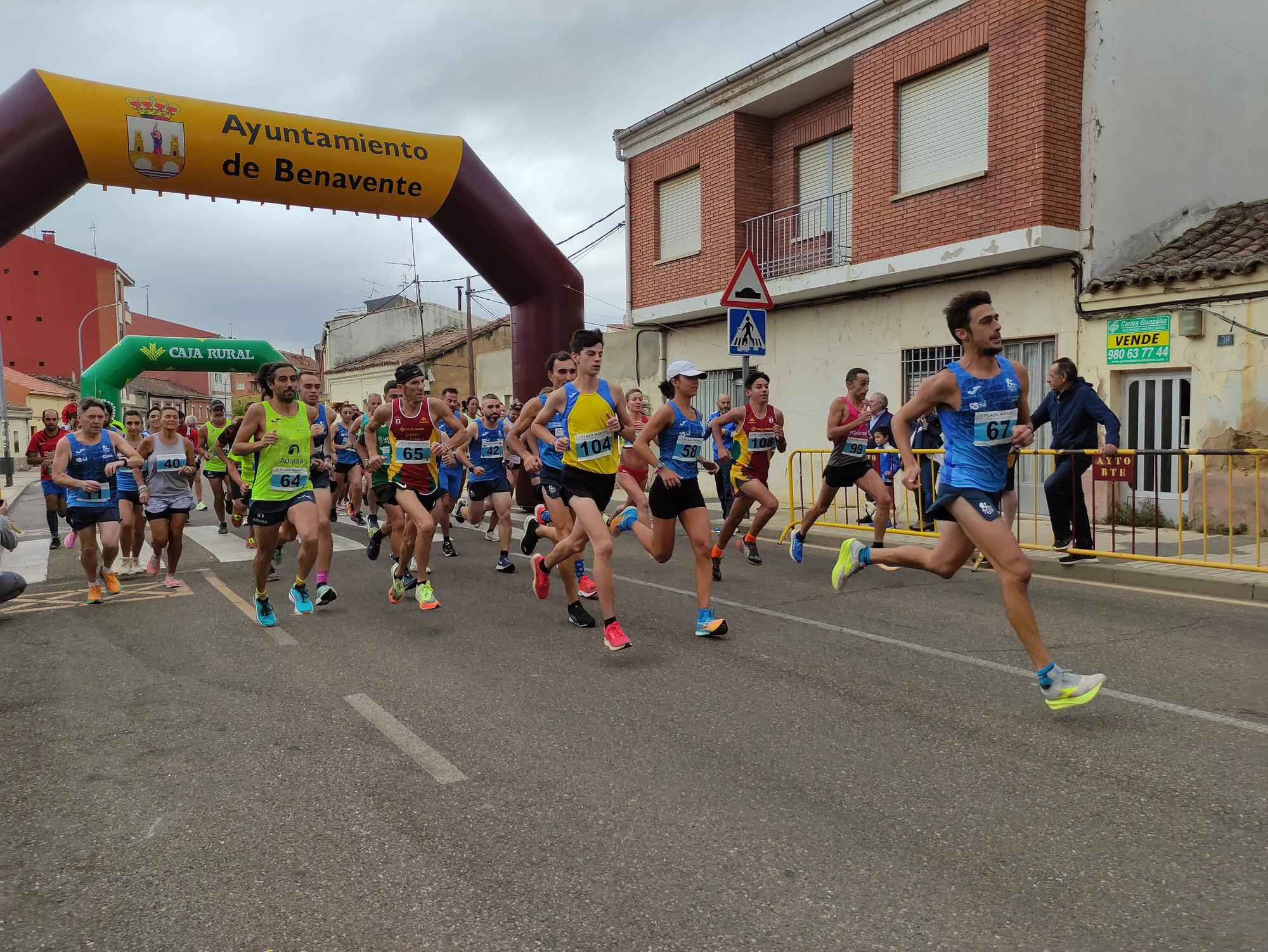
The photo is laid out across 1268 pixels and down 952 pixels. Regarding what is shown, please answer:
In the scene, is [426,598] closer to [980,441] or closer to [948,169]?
[980,441]

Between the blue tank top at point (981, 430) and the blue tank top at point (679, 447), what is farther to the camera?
the blue tank top at point (679, 447)

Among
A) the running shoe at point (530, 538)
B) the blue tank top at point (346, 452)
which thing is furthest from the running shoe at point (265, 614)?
the blue tank top at point (346, 452)

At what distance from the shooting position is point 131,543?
10297 millimetres

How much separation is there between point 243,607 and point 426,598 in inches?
68.1

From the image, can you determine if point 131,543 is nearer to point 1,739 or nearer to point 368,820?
point 1,739

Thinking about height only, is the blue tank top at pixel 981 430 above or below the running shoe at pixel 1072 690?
above

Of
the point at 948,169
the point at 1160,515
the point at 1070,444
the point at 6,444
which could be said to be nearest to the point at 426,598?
the point at 1070,444

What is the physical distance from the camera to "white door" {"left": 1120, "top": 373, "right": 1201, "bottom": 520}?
1136 centimetres

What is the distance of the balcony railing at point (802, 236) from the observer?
16141mm

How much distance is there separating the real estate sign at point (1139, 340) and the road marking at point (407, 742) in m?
10.2

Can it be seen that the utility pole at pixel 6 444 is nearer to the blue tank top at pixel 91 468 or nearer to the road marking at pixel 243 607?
the road marking at pixel 243 607

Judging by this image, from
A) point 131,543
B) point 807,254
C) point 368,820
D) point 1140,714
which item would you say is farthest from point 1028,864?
point 807,254

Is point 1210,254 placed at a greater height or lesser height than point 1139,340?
greater

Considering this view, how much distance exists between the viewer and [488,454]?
1084 cm
